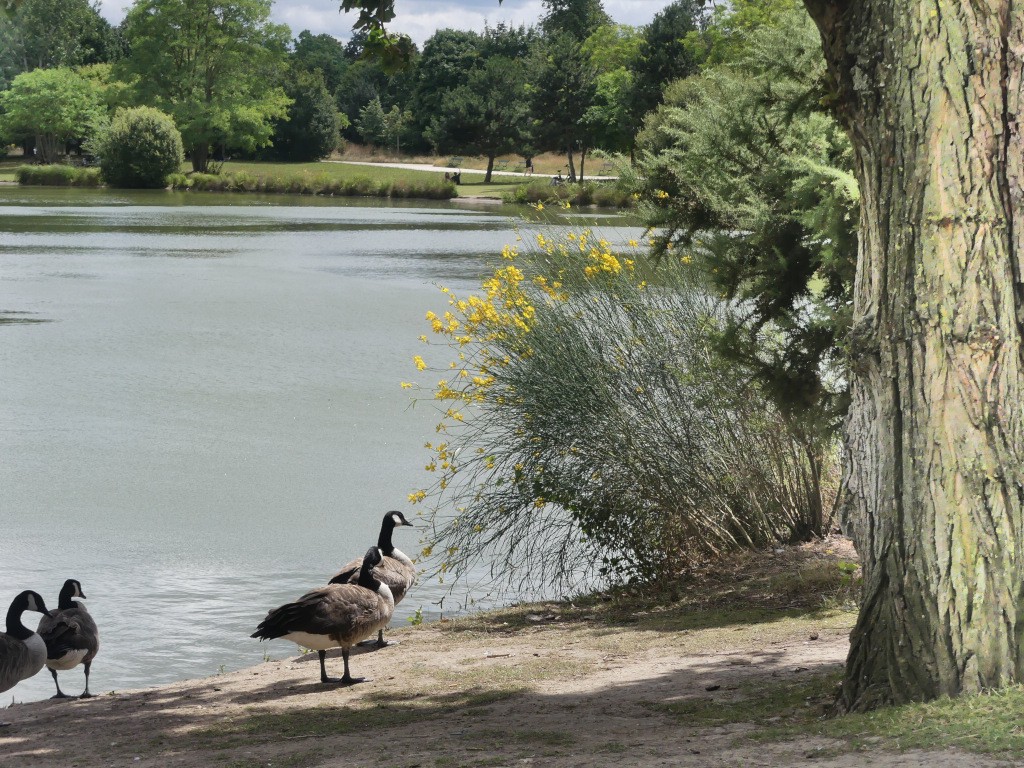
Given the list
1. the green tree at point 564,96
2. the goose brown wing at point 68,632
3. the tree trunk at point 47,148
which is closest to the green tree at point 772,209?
the goose brown wing at point 68,632

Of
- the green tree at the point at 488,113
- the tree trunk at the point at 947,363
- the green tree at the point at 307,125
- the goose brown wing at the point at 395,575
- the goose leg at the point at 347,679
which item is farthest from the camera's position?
the green tree at the point at 307,125

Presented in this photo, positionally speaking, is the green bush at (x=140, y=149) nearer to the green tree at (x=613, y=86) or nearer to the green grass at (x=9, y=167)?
the green grass at (x=9, y=167)

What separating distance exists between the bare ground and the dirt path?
1cm

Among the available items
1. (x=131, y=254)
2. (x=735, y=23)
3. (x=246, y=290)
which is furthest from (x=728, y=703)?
(x=735, y=23)

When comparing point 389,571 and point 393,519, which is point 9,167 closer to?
point 393,519

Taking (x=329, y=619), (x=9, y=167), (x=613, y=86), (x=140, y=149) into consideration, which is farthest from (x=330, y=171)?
(x=329, y=619)

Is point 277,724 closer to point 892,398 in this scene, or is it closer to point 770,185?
point 892,398

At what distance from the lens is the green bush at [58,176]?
8112 cm

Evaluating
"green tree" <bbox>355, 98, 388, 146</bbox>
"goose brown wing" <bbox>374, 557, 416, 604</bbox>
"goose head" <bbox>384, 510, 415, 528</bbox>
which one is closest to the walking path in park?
"green tree" <bbox>355, 98, 388, 146</bbox>

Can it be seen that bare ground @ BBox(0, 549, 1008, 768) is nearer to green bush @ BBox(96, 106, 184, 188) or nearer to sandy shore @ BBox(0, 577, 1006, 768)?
sandy shore @ BBox(0, 577, 1006, 768)

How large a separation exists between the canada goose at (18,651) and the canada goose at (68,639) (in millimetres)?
138

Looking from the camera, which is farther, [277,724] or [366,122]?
[366,122]

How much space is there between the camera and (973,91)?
513 cm

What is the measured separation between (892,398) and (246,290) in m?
24.7
